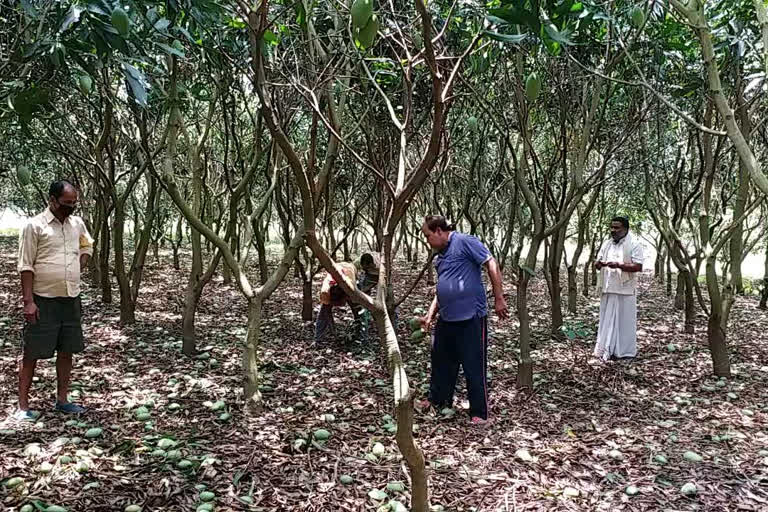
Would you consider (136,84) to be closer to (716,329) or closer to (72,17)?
(72,17)

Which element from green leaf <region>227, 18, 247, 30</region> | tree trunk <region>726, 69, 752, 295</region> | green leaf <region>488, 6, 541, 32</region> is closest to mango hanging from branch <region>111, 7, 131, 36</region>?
green leaf <region>488, 6, 541, 32</region>

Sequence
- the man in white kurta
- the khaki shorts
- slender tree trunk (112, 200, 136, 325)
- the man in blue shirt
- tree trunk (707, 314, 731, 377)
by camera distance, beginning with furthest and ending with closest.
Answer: slender tree trunk (112, 200, 136, 325), the man in white kurta, tree trunk (707, 314, 731, 377), the man in blue shirt, the khaki shorts

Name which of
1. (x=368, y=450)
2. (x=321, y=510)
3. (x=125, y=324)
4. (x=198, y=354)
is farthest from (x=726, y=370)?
(x=125, y=324)

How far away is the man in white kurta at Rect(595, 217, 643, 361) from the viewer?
619 centimetres

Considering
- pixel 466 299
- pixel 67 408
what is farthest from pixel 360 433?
pixel 67 408

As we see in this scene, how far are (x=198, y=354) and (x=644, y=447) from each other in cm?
429

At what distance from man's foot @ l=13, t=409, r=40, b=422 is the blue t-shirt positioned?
2.99 meters

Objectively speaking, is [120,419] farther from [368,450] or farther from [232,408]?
[368,450]

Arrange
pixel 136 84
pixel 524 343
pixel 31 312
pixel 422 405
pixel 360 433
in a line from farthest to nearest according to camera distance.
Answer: pixel 524 343 → pixel 422 405 → pixel 360 433 → pixel 31 312 → pixel 136 84

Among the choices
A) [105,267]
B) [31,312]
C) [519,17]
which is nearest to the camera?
[519,17]

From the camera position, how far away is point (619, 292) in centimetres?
637

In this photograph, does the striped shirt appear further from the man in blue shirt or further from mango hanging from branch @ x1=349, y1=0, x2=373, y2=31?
mango hanging from branch @ x1=349, y1=0, x2=373, y2=31

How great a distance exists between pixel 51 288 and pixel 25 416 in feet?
2.93

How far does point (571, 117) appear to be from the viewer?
622cm
